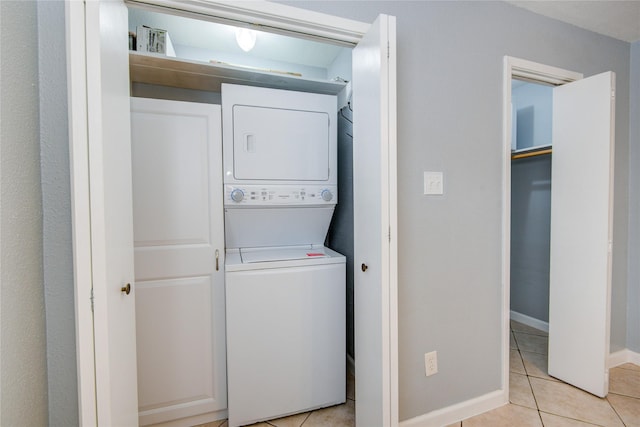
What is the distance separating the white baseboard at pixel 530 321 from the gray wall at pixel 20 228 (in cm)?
353

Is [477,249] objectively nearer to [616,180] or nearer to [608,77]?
[608,77]

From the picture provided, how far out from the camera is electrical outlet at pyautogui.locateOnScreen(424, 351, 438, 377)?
1.54 m

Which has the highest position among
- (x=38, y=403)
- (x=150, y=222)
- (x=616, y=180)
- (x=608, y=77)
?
(x=608, y=77)

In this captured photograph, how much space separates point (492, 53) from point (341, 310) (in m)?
1.73

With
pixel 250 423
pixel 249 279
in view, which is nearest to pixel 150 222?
pixel 249 279

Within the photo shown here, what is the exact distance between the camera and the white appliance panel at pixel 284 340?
1600mm

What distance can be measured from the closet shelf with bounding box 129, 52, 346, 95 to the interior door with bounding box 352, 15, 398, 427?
0.59m

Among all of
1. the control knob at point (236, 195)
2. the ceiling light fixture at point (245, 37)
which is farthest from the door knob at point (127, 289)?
the ceiling light fixture at point (245, 37)

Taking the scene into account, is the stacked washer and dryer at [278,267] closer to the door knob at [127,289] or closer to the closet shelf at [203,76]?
the closet shelf at [203,76]

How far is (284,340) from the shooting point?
167 centimetres

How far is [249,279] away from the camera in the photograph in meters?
1.60

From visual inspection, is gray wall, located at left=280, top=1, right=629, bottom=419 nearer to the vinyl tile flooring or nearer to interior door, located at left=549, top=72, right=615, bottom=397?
the vinyl tile flooring

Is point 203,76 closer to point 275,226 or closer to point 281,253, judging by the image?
point 275,226

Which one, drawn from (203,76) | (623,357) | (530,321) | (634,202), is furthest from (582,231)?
(203,76)
